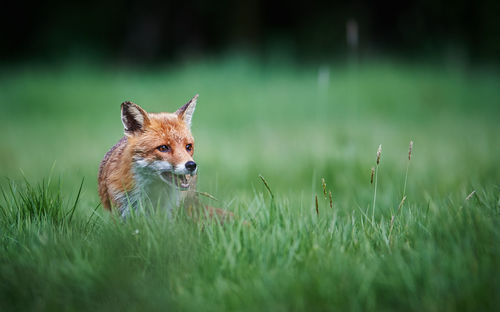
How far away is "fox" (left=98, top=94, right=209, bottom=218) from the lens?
2.14 metres

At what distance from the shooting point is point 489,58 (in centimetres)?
1305

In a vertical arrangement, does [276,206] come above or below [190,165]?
below

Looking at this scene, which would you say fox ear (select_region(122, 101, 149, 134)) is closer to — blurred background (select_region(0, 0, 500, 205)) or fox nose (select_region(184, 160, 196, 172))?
fox nose (select_region(184, 160, 196, 172))

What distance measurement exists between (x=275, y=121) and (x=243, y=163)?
10.6ft

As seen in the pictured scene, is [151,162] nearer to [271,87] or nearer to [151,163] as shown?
[151,163]

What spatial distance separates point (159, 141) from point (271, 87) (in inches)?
331

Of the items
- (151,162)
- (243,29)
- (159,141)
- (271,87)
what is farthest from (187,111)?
(243,29)

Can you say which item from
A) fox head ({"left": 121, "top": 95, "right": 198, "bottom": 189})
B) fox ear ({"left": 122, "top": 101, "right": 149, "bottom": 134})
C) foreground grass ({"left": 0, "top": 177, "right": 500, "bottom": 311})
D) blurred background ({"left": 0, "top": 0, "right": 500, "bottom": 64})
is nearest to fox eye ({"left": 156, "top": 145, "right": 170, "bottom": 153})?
fox head ({"left": 121, "top": 95, "right": 198, "bottom": 189})

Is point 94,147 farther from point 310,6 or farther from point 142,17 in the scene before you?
point 310,6

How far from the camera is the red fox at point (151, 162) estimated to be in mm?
2131

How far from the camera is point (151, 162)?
2189 millimetres

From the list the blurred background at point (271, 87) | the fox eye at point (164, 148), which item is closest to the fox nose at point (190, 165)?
the fox eye at point (164, 148)

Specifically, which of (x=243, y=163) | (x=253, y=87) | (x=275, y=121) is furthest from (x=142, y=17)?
(x=243, y=163)

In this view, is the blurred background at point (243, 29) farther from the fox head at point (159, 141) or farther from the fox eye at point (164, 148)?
the fox eye at point (164, 148)
